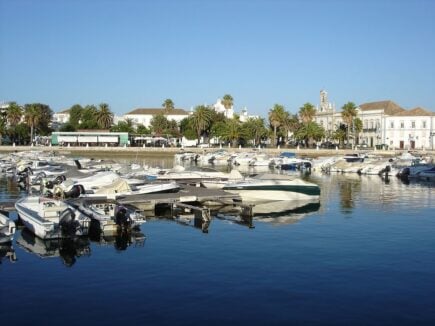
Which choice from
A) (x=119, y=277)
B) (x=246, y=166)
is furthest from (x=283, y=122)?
(x=119, y=277)

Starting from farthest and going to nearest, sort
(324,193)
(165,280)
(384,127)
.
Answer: (384,127) < (324,193) < (165,280)

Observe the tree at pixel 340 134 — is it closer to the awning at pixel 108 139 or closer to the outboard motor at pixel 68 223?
the awning at pixel 108 139

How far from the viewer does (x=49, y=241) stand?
25312 mm

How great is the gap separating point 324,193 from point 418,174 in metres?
24.2

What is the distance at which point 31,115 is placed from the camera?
433 ft

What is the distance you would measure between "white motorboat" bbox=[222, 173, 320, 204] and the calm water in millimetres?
8219

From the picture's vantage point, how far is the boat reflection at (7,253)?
2241 centimetres

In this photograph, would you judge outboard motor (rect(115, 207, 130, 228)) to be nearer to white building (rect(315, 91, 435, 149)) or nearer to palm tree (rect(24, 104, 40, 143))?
palm tree (rect(24, 104, 40, 143))

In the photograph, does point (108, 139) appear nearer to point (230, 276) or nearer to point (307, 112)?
point (307, 112)

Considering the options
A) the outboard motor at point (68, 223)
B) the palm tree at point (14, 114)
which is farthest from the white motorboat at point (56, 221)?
the palm tree at point (14, 114)

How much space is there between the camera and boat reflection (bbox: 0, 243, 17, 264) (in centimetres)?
2241

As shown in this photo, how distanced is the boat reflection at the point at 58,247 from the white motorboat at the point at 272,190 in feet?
55.6

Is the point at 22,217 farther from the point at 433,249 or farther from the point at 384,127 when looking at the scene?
the point at 384,127

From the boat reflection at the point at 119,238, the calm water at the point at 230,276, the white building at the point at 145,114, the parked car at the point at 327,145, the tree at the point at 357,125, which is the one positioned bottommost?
the calm water at the point at 230,276
